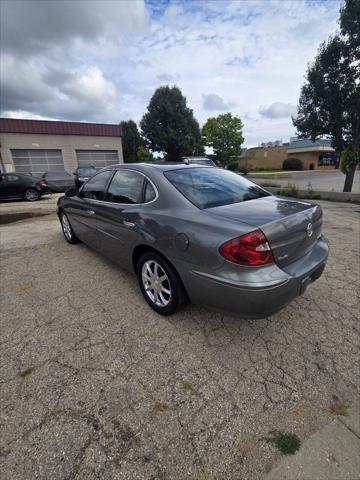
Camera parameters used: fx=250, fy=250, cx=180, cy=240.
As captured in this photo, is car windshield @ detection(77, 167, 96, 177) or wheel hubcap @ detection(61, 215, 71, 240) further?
car windshield @ detection(77, 167, 96, 177)

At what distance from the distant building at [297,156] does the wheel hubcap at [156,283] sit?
134 feet

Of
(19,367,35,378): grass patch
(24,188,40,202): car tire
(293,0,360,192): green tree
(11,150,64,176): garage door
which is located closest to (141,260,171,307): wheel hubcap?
(19,367,35,378): grass patch

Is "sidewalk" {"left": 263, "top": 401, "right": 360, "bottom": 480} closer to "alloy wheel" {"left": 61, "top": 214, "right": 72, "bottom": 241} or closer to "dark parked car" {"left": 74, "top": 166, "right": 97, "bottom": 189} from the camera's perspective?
"alloy wheel" {"left": 61, "top": 214, "right": 72, "bottom": 241}

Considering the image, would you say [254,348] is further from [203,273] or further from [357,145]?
[357,145]

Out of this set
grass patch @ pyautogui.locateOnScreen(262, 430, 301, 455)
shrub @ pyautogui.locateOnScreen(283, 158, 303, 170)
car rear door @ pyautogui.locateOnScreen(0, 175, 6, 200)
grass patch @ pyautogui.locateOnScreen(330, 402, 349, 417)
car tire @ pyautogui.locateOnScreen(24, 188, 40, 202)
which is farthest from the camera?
shrub @ pyautogui.locateOnScreen(283, 158, 303, 170)

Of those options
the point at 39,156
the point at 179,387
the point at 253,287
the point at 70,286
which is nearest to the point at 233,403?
the point at 179,387

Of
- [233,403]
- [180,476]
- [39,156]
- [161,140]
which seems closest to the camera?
[180,476]

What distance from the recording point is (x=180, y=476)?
1346mm

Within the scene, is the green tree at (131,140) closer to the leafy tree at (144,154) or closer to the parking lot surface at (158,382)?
the leafy tree at (144,154)

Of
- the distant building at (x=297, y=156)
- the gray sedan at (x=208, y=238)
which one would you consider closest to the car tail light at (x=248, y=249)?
the gray sedan at (x=208, y=238)

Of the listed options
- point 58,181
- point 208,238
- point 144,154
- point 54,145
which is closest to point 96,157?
point 54,145

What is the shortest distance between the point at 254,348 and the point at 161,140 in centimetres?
3451

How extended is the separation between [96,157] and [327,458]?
2688 cm

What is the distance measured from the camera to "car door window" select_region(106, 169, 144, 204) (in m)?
2.81
